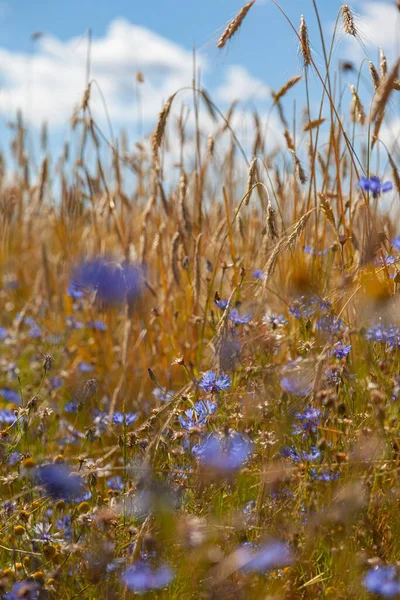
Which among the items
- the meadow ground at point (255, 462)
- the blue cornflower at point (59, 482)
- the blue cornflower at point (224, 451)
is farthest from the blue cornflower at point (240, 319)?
the blue cornflower at point (59, 482)

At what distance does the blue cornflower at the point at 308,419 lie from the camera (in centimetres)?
184

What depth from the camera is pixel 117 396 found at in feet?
9.46

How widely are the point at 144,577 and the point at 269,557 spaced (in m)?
0.27

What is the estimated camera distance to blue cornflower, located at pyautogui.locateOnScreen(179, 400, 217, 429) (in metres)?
1.80

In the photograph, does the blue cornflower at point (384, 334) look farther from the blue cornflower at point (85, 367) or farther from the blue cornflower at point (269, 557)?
the blue cornflower at point (85, 367)

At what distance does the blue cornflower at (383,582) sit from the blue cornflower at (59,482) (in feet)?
2.50

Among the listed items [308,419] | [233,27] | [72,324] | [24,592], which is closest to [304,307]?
[308,419]

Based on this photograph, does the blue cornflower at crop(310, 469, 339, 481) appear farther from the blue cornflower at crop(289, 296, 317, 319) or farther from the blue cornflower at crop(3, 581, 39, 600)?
the blue cornflower at crop(3, 581, 39, 600)

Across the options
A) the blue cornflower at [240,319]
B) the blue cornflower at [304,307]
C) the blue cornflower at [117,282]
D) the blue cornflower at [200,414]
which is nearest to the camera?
the blue cornflower at [200,414]

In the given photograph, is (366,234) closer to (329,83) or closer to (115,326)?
(329,83)

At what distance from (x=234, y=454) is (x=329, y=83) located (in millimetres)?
1255

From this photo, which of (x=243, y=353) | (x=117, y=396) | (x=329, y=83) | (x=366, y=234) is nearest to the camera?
(x=366, y=234)

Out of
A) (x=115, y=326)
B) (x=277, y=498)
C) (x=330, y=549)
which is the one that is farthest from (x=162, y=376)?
(x=330, y=549)

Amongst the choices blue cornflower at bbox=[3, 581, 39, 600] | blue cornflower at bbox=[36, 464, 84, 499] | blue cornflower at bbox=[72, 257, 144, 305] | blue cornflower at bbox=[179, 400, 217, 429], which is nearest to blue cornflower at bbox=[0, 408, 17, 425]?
blue cornflower at bbox=[36, 464, 84, 499]
